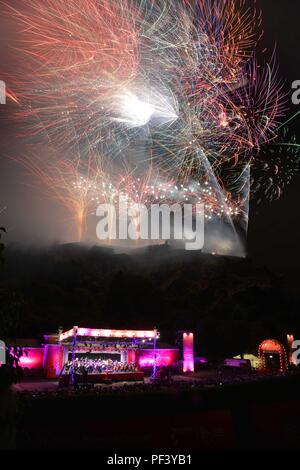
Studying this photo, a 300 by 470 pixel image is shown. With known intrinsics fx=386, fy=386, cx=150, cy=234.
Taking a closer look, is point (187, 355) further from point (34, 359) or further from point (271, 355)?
point (34, 359)

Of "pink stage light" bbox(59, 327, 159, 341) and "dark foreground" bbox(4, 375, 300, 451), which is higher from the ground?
"pink stage light" bbox(59, 327, 159, 341)

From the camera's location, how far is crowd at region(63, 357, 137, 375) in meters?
19.5

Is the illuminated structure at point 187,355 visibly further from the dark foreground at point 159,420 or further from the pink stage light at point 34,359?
the dark foreground at point 159,420

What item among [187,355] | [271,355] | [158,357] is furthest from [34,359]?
[271,355]

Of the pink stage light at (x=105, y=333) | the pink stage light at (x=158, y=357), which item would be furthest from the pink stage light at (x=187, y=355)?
the pink stage light at (x=105, y=333)

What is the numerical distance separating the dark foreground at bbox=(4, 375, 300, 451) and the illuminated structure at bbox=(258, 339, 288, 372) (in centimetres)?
1042

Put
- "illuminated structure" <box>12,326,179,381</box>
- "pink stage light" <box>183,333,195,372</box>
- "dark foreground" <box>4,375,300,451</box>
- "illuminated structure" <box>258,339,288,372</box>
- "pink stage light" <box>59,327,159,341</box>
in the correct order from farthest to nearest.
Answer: "illuminated structure" <box>258,339,288,372</box> < "pink stage light" <box>183,333,195,372</box> < "illuminated structure" <box>12,326,179,381</box> < "pink stage light" <box>59,327,159,341</box> < "dark foreground" <box>4,375,300,451</box>

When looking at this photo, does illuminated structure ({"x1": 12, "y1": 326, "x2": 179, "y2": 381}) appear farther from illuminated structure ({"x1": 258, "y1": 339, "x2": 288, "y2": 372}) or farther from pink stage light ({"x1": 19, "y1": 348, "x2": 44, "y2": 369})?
illuminated structure ({"x1": 258, "y1": 339, "x2": 288, "y2": 372})

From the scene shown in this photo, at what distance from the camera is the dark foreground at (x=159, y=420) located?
10.4 metres

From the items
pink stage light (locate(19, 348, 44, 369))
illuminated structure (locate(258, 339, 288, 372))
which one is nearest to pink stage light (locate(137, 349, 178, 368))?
illuminated structure (locate(258, 339, 288, 372))

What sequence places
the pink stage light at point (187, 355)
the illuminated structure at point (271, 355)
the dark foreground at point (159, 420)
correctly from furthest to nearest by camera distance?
the illuminated structure at point (271, 355), the pink stage light at point (187, 355), the dark foreground at point (159, 420)

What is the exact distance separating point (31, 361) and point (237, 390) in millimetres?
13199

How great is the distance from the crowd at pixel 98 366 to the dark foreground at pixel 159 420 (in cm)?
778
